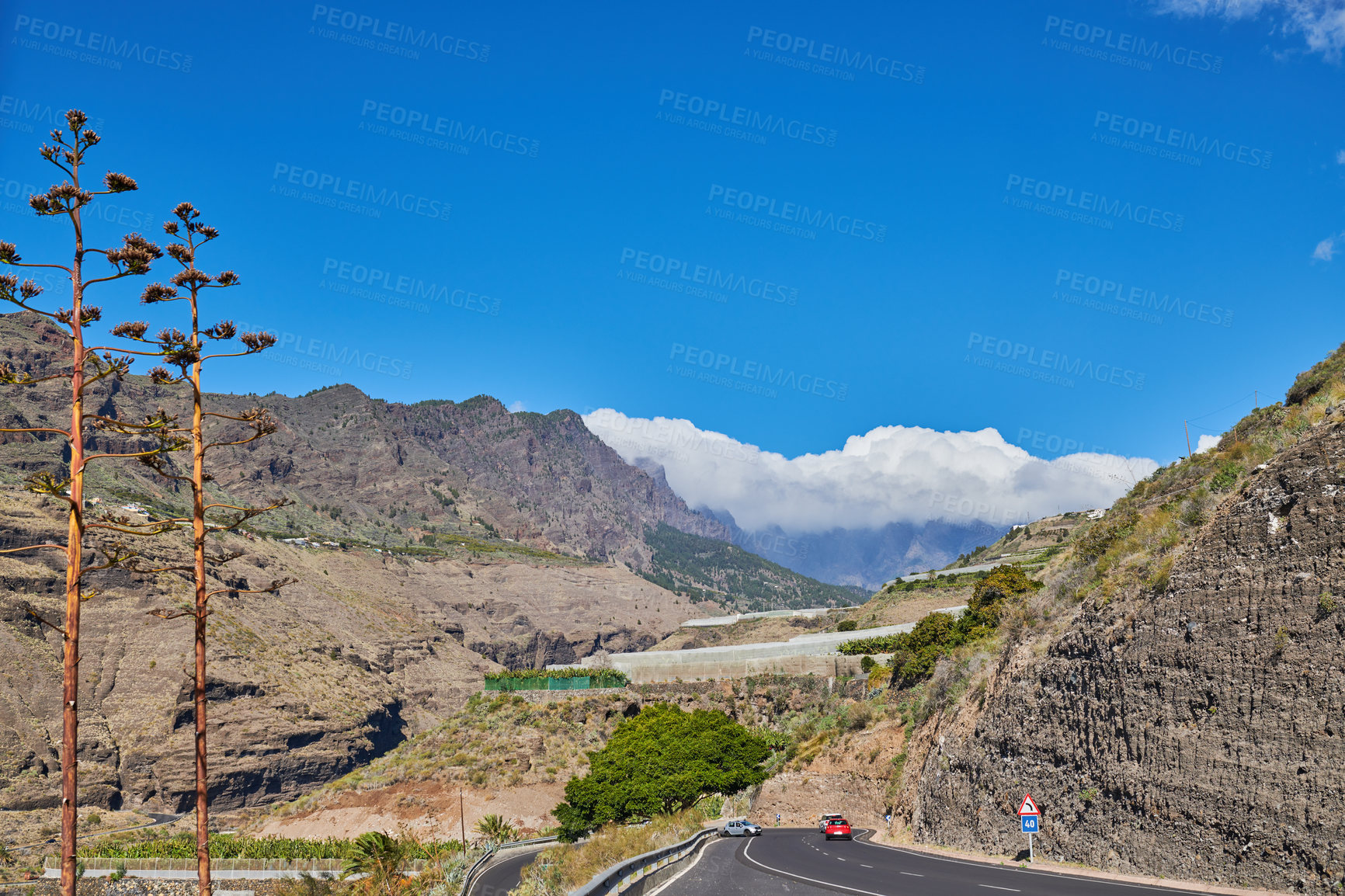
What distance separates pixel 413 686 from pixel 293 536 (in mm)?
47886

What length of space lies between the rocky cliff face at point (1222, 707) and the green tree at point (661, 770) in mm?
20615

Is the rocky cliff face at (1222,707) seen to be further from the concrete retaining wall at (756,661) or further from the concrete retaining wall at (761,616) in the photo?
the concrete retaining wall at (761,616)

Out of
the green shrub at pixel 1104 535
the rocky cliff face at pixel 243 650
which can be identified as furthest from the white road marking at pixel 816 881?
the rocky cliff face at pixel 243 650

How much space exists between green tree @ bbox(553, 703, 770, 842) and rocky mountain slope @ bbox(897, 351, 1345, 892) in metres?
17.7

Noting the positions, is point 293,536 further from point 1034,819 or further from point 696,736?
point 1034,819

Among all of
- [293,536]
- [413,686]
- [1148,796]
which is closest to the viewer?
[1148,796]

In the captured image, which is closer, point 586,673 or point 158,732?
point 586,673

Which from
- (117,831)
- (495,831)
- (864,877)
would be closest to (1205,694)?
(864,877)

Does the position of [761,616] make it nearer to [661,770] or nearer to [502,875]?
[661,770]

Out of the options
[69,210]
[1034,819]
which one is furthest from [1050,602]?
[69,210]

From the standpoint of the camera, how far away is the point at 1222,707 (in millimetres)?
15891

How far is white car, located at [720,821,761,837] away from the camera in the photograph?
3606 centimetres

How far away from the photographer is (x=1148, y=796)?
17125mm

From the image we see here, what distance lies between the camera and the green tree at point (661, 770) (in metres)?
38.5
